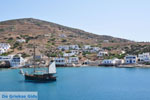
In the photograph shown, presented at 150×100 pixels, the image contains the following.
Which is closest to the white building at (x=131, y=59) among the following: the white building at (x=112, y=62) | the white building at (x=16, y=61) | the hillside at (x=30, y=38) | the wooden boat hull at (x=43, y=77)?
the white building at (x=112, y=62)

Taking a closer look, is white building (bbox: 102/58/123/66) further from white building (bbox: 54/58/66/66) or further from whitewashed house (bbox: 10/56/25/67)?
whitewashed house (bbox: 10/56/25/67)

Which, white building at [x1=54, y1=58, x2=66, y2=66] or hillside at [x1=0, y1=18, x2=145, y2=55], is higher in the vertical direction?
hillside at [x1=0, y1=18, x2=145, y2=55]

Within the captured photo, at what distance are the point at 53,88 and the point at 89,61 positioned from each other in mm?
46581

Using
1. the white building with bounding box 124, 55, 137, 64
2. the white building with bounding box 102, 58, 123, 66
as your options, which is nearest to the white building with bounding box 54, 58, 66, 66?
the white building with bounding box 102, 58, 123, 66

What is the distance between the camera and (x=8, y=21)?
7136 inches

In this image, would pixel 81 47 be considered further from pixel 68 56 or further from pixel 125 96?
pixel 125 96

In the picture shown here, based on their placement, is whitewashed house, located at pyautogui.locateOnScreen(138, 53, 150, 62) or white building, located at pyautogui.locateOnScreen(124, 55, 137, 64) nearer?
white building, located at pyautogui.locateOnScreen(124, 55, 137, 64)

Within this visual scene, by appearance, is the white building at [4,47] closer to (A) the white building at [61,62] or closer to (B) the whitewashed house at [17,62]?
(B) the whitewashed house at [17,62]

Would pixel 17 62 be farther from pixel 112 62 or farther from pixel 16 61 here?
pixel 112 62

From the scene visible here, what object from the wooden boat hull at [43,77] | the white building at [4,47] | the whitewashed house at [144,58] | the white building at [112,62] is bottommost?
the wooden boat hull at [43,77]

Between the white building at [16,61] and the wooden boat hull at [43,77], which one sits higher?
the white building at [16,61]

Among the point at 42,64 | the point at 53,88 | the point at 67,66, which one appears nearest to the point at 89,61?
the point at 67,66

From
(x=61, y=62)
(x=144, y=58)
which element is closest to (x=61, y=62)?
(x=61, y=62)

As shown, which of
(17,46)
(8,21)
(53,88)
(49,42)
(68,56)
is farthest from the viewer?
(8,21)
